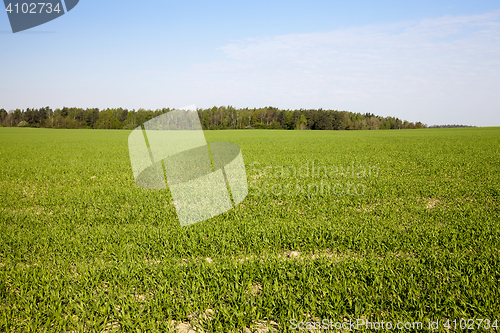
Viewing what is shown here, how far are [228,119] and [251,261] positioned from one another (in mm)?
119499

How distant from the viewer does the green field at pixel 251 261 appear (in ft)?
11.2

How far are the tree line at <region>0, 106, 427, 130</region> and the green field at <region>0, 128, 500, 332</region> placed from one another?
100 m

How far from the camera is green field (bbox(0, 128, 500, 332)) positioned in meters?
3.42

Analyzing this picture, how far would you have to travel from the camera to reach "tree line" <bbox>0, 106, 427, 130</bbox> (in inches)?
4350

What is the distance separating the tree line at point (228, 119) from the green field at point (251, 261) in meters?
100

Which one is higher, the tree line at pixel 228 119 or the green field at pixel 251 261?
the tree line at pixel 228 119

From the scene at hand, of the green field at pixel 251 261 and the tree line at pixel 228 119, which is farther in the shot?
the tree line at pixel 228 119

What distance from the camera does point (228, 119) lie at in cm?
12200

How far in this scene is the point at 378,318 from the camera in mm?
3283

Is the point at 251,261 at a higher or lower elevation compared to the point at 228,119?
lower

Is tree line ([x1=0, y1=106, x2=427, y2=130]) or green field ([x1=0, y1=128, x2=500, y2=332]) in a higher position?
tree line ([x1=0, y1=106, x2=427, y2=130])

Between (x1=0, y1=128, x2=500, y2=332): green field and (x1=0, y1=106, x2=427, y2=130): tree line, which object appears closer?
(x1=0, y1=128, x2=500, y2=332): green field

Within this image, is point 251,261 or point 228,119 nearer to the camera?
point 251,261

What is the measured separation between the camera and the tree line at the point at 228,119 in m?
110
